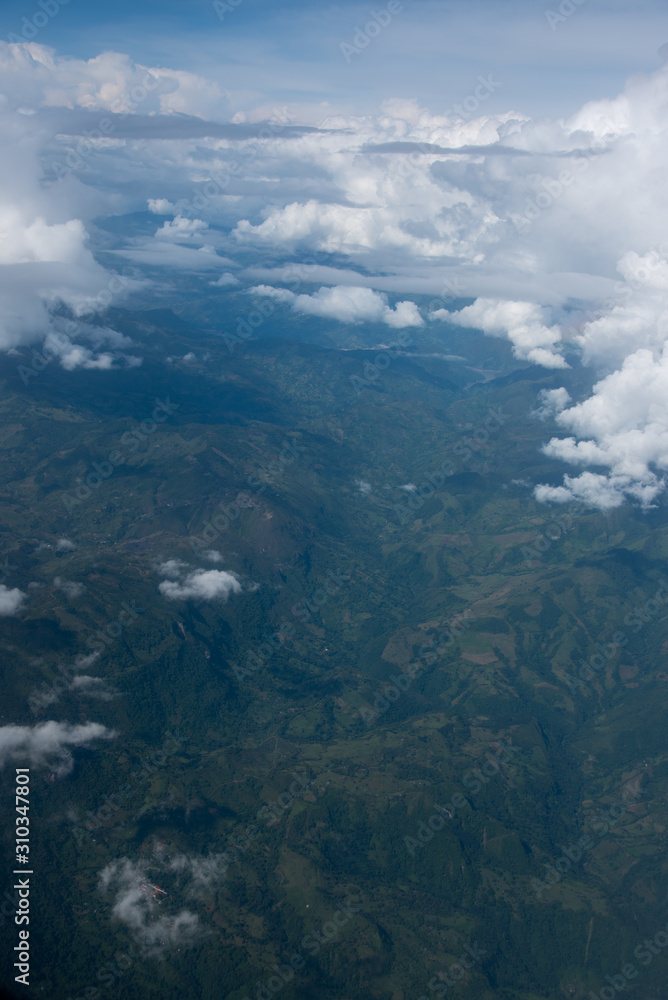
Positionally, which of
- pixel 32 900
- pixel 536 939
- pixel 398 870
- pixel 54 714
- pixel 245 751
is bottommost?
pixel 536 939

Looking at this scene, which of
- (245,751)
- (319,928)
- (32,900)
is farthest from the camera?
(245,751)

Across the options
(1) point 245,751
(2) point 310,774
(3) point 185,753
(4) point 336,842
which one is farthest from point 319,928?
(3) point 185,753

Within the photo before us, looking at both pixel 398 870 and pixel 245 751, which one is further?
pixel 245 751

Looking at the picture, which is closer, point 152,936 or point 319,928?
point 152,936

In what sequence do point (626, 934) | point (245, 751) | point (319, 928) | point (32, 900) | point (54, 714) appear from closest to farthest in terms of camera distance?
point (32, 900), point (319, 928), point (626, 934), point (54, 714), point (245, 751)

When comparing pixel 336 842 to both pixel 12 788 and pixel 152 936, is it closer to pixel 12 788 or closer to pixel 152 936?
pixel 152 936

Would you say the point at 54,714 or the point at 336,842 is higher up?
the point at 54,714

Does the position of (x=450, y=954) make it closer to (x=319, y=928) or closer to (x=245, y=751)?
(x=319, y=928)

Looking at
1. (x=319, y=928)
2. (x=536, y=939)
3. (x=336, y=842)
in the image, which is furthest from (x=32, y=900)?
(x=536, y=939)

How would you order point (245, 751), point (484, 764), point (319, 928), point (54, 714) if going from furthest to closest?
point (484, 764)
point (245, 751)
point (54, 714)
point (319, 928)
